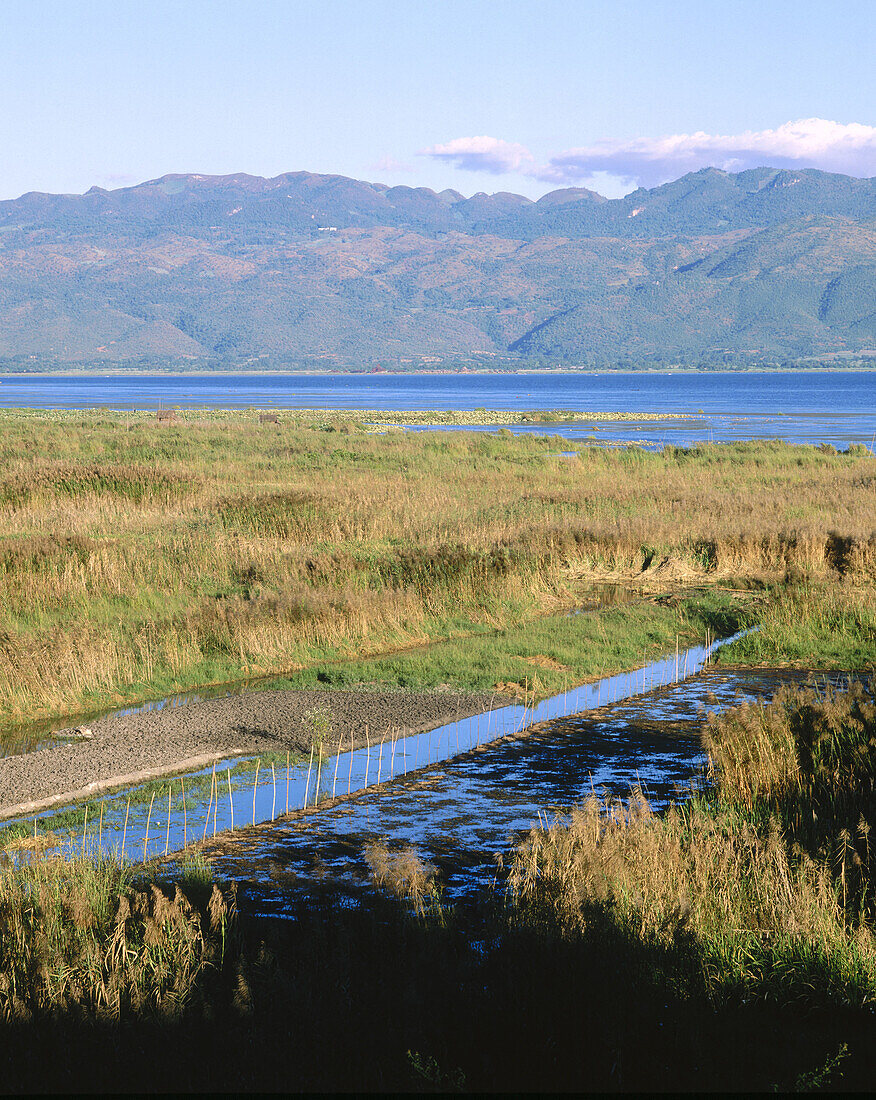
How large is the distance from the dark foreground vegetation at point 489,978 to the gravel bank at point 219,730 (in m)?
3.16

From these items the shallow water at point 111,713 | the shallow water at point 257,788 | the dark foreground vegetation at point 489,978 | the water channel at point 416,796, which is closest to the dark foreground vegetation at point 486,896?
the dark foreground vegetation at point 489,978

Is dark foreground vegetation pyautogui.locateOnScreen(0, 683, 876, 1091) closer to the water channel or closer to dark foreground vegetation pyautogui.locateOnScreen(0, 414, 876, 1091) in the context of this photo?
dark foreground vegetation pyautogui.locateOnScreen(0, 414, 876, 1091)

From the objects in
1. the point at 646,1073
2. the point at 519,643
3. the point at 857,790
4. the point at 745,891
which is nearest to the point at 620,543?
the point at 519,643

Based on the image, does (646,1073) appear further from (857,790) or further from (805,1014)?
(857,790)

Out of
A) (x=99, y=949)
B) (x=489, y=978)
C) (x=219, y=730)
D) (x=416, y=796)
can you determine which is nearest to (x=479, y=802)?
(x=416, y=796)

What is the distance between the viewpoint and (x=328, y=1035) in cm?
504

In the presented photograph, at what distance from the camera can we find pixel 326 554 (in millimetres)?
19688

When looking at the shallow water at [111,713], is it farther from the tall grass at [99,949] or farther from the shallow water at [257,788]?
the tall grass at [99,949]

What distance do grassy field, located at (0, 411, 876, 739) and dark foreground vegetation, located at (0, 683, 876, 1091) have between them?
7.21m

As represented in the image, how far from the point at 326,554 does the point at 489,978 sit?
1446 cm

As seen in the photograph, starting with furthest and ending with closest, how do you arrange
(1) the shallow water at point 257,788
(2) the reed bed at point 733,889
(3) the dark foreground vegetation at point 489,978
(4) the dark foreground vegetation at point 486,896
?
1. (1) the shallow water at point 257,788
2. (2) the reed bed at point 733,889
3. (4) the dark foreground vegetation at point 486,896
4. (3) the dark foreground vegetation at point 489,978

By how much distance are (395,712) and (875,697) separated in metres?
5.14

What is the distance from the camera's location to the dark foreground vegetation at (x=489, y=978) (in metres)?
4.90

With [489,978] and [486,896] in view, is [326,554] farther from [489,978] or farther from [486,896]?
[489,978]
